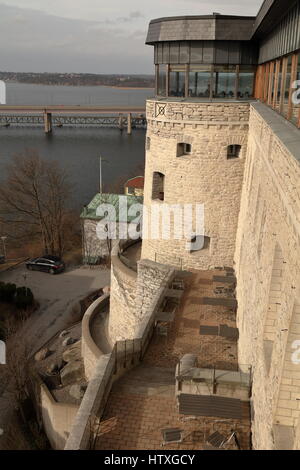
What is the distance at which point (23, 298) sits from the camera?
27.2 m

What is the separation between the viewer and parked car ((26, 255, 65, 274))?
3384cm

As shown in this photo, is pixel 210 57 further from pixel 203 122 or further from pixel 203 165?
pixel 203 165

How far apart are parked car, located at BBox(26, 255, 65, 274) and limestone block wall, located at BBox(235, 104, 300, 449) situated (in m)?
24.4

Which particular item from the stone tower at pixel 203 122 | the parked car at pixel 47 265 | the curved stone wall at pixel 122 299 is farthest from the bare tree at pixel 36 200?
the stone tower at pixel 203 122

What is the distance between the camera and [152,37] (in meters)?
16.8

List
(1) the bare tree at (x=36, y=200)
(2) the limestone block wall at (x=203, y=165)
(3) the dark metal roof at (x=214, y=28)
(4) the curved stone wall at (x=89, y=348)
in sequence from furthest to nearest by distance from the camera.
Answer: (1) the bare tree at (x=36, y=200) → (4) the curved stone wall at (x=89, y=348) → (2) the limestone block wall at (x=203, y=165) → (3) the dark metal roof at (x=214, y=28)

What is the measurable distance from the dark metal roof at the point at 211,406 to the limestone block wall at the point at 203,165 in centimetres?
848

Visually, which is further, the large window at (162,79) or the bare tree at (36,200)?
the bare tree at (36,200)

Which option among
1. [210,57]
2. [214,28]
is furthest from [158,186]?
[214,28]

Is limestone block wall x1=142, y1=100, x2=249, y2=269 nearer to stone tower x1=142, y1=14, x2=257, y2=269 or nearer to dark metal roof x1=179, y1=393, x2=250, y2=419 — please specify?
stone tower x1=142, y1=14, x2=257, y2=269

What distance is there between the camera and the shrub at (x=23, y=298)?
88.8 feet

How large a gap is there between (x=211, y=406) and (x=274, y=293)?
3.26 m

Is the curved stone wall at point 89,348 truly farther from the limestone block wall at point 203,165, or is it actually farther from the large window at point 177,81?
the large window at point 177,81

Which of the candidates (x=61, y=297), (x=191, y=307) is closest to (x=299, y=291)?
(x=191, y=307)
